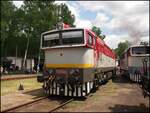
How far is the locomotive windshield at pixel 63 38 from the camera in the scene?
14883 mm

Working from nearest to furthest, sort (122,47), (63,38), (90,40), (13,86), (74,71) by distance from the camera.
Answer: (74,71) → (63,38) → (90,40) → (13,86) → (122,47)

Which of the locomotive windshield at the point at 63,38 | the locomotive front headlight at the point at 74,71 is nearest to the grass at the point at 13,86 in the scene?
the locomotive windshield at the point at 63,38

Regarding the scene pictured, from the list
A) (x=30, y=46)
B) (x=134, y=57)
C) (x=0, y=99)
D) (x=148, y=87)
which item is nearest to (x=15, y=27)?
(x=30, y=46)

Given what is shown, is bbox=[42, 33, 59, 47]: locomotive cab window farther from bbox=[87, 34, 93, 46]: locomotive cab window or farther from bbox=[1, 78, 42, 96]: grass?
bbox=[1, 78, 42, 96]: grass

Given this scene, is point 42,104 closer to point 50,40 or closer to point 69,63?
point 69,63

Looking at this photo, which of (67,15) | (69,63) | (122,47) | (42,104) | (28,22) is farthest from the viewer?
(122,47)

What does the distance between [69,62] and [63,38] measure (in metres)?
1.29

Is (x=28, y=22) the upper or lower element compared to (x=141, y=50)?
upper

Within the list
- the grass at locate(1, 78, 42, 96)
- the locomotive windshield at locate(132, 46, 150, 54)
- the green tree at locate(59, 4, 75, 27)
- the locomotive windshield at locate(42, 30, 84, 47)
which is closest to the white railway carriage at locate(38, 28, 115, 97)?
the locomotive windshield at locate(42, 30, 84, 47)

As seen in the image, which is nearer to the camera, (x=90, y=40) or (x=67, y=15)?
(x=90, y=40)

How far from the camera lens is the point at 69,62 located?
15.0m

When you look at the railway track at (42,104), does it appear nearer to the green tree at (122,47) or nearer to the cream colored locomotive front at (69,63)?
the cream colored locomotive front at (69,63)

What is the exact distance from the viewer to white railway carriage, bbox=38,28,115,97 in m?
14.7

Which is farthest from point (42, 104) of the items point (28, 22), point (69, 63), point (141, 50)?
point (28, 22)
